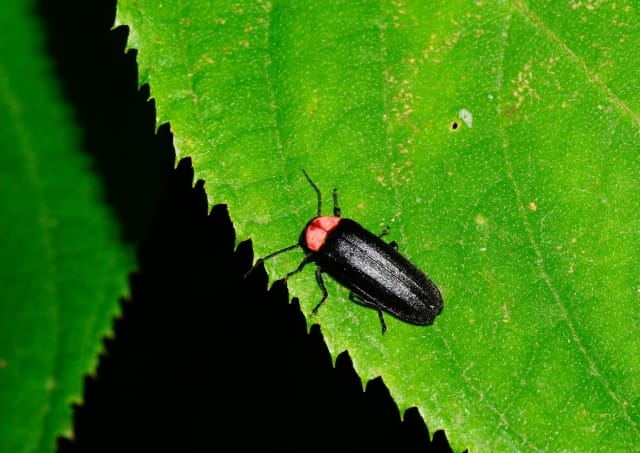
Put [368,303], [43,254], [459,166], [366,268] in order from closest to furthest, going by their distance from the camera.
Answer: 1. [459,166]
2. [368,303]
3. [366,268]
4. [43,254]

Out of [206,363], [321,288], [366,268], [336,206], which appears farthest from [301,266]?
[206,363]

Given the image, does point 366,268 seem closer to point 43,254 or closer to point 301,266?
point 301,266

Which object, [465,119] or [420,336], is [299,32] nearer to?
[465,119]

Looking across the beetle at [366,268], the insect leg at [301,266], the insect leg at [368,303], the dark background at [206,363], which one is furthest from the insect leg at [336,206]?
the dark background at [206,363]

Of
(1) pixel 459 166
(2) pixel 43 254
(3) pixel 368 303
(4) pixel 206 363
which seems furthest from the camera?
(4) pixel 206 363

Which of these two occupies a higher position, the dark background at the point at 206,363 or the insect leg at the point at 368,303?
the dark background at the point at 206,363

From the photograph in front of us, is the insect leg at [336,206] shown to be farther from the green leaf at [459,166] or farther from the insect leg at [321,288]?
the insect leg at [321,288]
